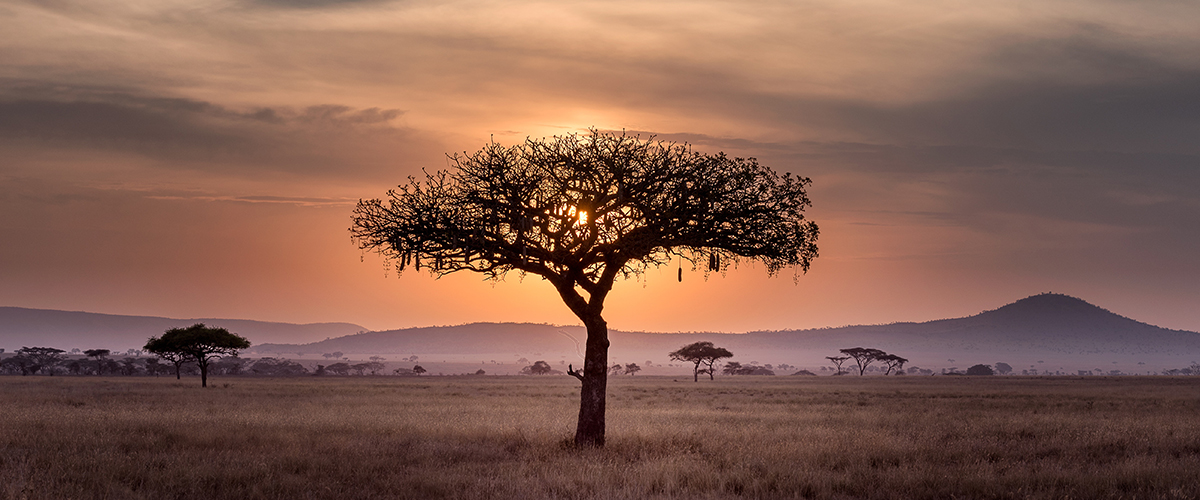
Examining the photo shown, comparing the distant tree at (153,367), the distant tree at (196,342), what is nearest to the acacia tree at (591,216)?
the distant tree at (196,342)

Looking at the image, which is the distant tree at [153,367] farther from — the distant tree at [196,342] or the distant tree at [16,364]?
the distant tree at [196,342]

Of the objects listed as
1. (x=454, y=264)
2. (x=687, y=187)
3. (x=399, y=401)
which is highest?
(x=687, y=187)

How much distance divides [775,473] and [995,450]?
8.28m

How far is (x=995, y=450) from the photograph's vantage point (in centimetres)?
2256

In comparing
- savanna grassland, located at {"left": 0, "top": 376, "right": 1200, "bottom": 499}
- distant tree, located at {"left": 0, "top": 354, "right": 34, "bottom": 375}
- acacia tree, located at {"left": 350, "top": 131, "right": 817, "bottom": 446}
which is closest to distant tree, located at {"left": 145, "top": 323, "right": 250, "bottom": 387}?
savanna grassland, located at {"left": 0, "top": 376, "right": 1200, "bottom": 499}

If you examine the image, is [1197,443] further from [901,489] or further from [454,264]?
[454,264]

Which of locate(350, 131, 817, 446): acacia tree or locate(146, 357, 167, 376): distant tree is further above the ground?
locate(350, 131, 817, 446): acacia tree

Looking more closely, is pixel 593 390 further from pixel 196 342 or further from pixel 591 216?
pixel 196 342

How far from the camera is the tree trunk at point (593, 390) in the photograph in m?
21.6

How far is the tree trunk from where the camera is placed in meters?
21.6

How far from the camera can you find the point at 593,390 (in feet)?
70.7

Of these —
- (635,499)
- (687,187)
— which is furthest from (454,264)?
(635,499)

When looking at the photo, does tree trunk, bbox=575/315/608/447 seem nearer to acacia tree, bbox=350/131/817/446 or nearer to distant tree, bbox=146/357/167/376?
acacia tree, bbox=350/131/817/446

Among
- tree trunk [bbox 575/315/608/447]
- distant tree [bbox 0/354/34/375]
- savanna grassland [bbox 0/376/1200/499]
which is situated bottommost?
distant tree [bbox 0/354/34/375]
